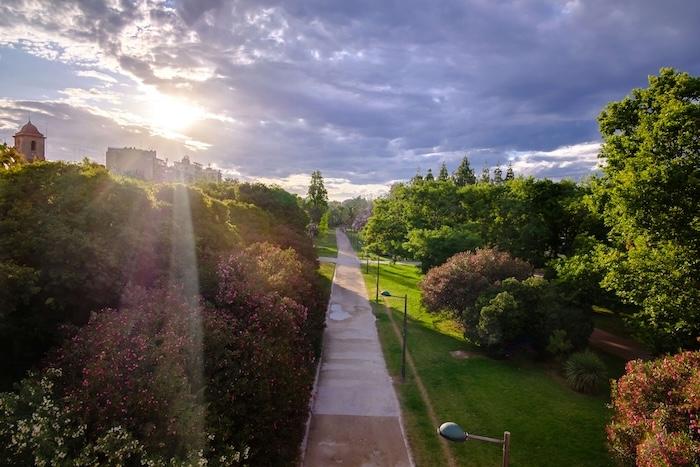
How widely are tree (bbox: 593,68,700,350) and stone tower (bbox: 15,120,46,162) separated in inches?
2336

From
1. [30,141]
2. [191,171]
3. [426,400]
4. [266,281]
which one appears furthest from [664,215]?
[191,171]

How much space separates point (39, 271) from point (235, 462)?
6.47 m

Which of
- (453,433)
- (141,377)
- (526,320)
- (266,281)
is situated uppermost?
(266,281)

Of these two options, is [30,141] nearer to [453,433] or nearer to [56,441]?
[56,441]

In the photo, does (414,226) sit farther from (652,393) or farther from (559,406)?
(652,393)

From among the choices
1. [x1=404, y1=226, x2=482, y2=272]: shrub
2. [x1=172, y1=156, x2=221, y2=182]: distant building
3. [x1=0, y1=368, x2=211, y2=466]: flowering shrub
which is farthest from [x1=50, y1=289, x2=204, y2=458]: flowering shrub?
[x1=172, y1=156, x2=221, y2=182]: distant building

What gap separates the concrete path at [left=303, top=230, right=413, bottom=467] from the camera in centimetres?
1179

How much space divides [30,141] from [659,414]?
213 ft

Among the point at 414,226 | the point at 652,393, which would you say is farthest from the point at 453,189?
the point at 652,393

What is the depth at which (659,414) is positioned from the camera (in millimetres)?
8922

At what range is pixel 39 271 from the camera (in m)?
9.85

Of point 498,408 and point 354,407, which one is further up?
point 498,408

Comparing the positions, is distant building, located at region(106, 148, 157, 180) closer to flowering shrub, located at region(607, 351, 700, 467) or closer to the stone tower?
the stone tower

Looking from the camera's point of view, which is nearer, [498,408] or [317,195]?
[498,408]
